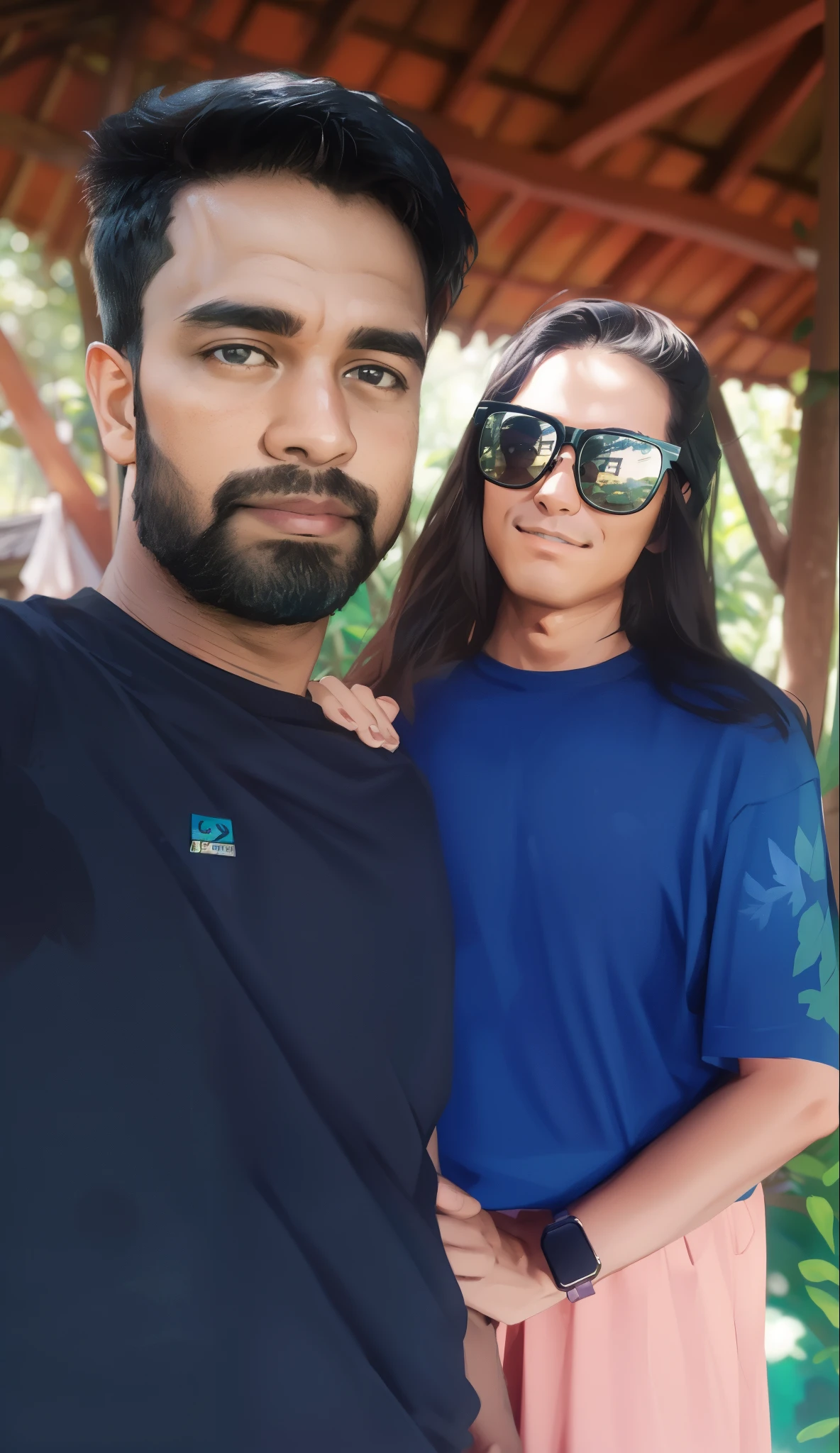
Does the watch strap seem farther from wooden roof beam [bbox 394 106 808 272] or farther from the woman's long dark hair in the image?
wooden roof beam [bbox 394 106 808 272]

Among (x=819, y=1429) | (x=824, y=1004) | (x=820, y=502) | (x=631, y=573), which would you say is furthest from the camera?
(x=820, y=502)

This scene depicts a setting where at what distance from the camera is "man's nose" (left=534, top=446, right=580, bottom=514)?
134 cm

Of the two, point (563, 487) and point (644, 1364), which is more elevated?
point (563, 487)

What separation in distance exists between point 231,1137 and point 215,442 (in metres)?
0.68

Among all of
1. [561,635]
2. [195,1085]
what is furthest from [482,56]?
[195,1085]

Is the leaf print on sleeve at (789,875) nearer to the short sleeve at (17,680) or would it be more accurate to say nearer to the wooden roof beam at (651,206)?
the short sleeve at (17,680)

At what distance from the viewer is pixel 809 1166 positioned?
6.13 ft

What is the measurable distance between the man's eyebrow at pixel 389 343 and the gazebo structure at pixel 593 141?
0.63 m

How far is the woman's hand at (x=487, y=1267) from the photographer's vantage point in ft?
4.25

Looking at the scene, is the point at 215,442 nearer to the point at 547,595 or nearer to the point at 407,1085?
the point at 547,595

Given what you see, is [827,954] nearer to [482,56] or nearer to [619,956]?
[619,956]

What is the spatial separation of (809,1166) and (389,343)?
1.55m

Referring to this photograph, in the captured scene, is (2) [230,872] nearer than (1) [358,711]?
Yes

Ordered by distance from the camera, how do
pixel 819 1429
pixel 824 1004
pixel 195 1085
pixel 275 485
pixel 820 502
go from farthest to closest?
1. pixel 820 502
2. pixel 819 1429
3. pixel 824 1004
4. pixel 275 485
5. pixel 195 1085
